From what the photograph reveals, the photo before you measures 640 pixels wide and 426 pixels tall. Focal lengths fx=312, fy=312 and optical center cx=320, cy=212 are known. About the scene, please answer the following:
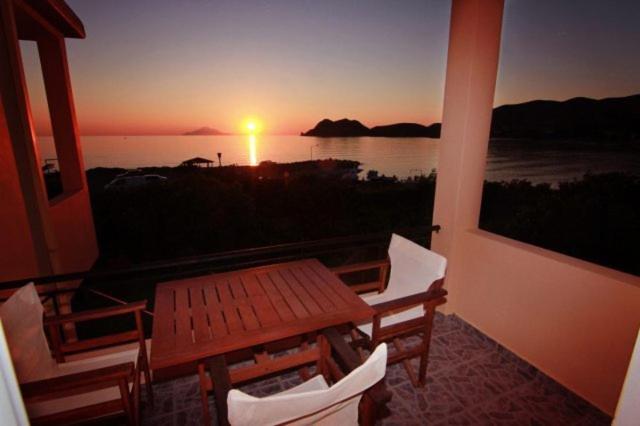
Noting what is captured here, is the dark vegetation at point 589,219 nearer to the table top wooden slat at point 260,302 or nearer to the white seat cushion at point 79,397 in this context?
the table top wooden slat at point 260,302

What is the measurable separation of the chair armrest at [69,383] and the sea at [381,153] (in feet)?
36.1

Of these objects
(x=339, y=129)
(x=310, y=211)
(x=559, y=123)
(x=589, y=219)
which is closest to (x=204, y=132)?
(x=339, y=129)

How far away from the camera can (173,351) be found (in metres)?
1.58

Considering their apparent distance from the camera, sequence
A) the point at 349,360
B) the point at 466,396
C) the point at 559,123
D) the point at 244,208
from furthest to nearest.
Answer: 1. the point at 244,208
2. the point at 559,123
3. the point at 466,396
4. the point at 349,360

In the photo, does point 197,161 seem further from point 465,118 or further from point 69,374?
point 69,374

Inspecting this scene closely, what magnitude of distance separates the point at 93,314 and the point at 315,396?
1.72 m

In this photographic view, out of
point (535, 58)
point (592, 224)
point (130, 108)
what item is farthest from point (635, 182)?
point (130, 108)

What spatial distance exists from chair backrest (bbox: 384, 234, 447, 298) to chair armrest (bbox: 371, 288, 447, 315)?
0.15 metres

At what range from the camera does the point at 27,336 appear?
1.73 m

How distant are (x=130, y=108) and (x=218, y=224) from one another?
6.94m

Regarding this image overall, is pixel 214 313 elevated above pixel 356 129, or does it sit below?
below

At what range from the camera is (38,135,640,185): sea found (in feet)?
42.9

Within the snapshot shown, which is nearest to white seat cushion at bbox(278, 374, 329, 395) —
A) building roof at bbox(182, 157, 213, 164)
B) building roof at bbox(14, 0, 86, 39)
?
building roof at bbox(14, 0, 86, 39)

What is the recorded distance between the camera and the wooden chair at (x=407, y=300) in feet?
7.08
